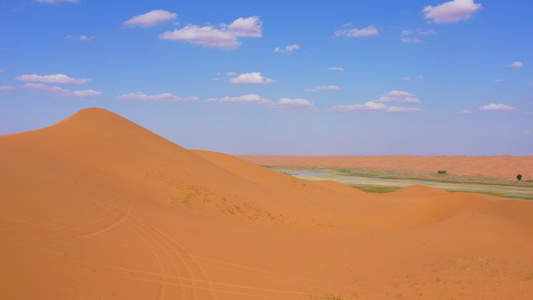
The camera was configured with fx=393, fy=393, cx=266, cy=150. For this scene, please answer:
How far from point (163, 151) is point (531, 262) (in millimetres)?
17880

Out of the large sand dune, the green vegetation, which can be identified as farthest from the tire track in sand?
the green vegetation

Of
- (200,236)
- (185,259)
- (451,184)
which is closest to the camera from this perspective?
(185,259)

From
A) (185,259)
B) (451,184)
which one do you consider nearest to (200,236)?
(185,259)

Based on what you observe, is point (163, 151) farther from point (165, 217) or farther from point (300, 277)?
point (300, 277)

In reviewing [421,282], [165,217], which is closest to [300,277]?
[421,282]

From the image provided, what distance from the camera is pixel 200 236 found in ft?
41.8

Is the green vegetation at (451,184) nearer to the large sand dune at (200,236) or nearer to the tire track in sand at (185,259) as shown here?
the large sand dune at (200,236)

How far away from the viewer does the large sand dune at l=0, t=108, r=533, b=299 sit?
27.2ft

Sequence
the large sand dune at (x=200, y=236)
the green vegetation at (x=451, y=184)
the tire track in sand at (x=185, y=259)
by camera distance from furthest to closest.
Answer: the green vegetation at (x=451, y=184) < the tire track in sand at (x=185, y=259) < the large sand dune at (x=200, y=236)

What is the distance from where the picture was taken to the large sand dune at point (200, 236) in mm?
8281

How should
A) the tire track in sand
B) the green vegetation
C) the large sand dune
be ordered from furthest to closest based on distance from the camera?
the green vegetation, the tire track in sand, the large sand dune

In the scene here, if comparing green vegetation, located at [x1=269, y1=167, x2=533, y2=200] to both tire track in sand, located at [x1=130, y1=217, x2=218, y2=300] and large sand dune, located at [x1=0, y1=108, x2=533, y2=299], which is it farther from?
tire track in sand, located at [x1=130, y1=217, x2=218, y2=300]

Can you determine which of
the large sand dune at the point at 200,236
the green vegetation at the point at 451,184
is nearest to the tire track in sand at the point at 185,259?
the large sand dune at the point at 200,236

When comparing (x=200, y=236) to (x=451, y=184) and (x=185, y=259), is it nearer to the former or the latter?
(x=185, y=259)
